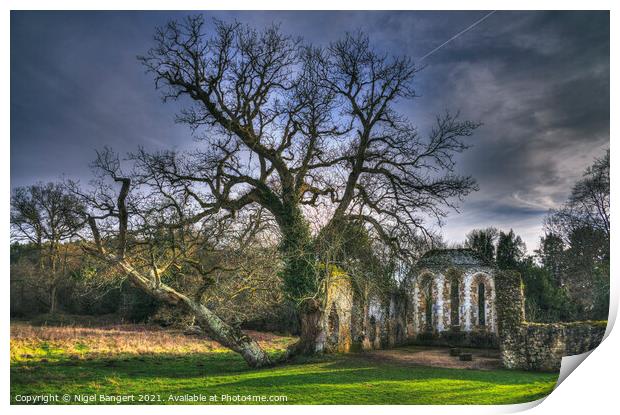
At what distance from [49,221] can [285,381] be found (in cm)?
503

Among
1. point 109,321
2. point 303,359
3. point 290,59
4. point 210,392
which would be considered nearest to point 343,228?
point 303,359

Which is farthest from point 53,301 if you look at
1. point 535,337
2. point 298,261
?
point 535,337

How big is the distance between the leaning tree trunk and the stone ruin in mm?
1949

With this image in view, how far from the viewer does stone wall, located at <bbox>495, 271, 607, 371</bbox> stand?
909 centimetres

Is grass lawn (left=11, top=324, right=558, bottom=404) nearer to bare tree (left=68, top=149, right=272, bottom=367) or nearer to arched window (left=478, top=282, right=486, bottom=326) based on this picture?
bare tree (left=68, top=149, right=272, bottom=367)

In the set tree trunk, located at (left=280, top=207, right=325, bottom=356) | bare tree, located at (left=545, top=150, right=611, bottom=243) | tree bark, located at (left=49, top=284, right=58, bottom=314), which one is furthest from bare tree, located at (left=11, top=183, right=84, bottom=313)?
bare tree, located at (left=545, top=150, right=611, bottom=243)

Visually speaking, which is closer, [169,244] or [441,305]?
[169,244]

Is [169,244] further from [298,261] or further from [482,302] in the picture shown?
[482,302]

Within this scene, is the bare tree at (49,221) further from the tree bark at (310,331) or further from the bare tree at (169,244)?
the tree bark at (310,331)

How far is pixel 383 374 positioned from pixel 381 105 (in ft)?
18.8

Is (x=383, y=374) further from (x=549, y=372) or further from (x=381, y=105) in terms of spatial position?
(x=381, y=105)

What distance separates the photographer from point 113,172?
8.64m

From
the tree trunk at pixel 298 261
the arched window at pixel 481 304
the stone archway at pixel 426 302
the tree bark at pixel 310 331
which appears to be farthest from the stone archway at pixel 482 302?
the tree trunk at pixel 298 261

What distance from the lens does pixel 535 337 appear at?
994 cm
